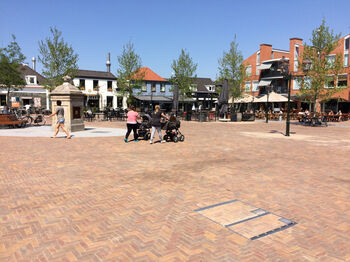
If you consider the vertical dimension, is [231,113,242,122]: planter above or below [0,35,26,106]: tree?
below

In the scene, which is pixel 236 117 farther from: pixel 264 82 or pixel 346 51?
pixel 264 82

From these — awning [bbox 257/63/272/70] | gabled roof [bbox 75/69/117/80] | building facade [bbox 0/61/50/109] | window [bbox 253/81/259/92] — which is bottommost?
building facade [bbox 0/61/50/109]

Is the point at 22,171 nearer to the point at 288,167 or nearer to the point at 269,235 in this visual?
the point at 269,235

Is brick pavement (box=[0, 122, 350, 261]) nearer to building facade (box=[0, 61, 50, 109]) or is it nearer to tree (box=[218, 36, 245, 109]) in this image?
tree (box=[218, 36, 245, 109])

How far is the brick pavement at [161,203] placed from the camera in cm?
314

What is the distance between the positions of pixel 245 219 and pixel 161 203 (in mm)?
1354

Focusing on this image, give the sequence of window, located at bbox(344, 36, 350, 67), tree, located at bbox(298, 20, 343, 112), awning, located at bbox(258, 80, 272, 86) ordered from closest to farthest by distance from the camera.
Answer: tree, located at bbox(298, 20, 343, 112) → window, located at bbox(344, 36, 350, 67) → awning, located at bbox(258, 80, 272, 86)

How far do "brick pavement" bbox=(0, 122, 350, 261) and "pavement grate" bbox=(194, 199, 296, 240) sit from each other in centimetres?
12

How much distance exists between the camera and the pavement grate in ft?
12.0

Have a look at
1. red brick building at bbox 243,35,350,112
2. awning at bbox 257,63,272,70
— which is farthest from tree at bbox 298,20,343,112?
awning at bbox 257,63,272,70

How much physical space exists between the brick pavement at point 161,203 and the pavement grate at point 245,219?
12 cm

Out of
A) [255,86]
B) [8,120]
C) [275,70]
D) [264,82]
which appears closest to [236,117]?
[8,120]

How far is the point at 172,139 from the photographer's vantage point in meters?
11.8

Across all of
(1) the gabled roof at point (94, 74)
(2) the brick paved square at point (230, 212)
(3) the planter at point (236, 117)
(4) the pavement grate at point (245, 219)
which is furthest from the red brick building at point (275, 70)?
(4) the pavement grate at point (245, 219)
